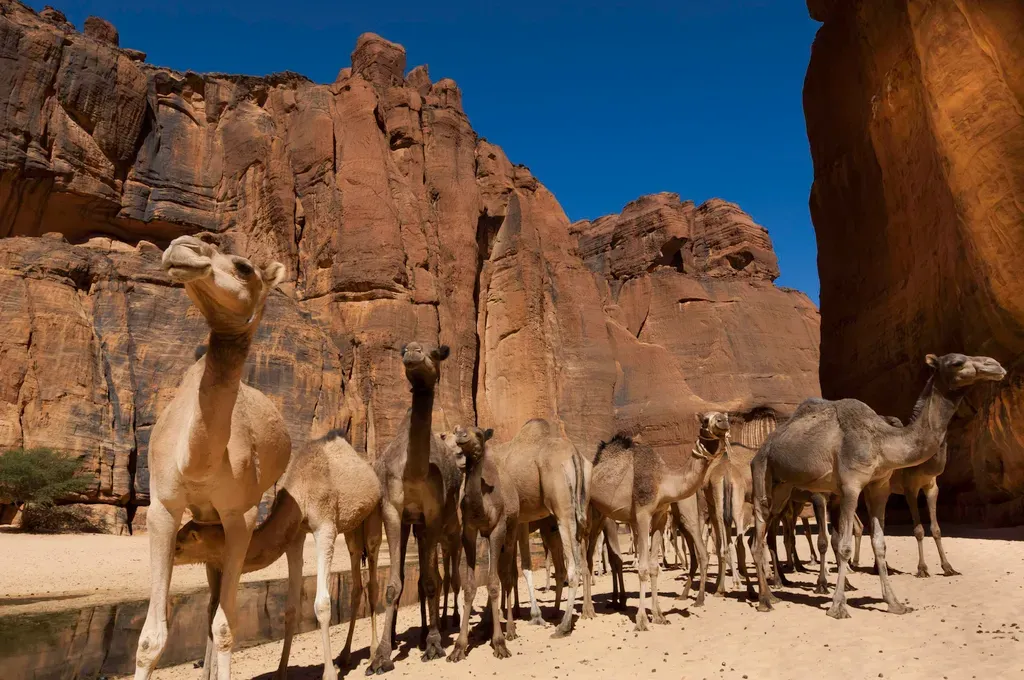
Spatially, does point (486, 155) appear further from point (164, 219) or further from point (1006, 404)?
point (1006, 404)

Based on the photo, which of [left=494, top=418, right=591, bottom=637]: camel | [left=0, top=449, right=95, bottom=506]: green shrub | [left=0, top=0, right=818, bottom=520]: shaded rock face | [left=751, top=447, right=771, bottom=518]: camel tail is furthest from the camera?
[left=0, top=0, right=818, bottom=520]: shaded rock face

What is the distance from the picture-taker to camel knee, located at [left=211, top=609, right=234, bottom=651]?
5.07 m

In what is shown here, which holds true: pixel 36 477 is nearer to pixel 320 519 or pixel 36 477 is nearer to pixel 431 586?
pixel 431 586

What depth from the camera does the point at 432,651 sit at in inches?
328

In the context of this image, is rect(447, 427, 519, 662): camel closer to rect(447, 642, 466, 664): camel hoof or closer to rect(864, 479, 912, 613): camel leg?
rect(447, 642, 466, 664): camel hoof

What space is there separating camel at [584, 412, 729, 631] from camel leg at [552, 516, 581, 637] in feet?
2.96

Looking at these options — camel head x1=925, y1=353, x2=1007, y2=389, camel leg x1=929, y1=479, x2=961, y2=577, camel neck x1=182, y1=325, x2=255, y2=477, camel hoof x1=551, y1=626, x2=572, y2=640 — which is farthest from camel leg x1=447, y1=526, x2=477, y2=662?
camel leg x1=929, y1=479, x2=961, y2=577

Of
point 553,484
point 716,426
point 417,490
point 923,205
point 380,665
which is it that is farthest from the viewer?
point 923,205

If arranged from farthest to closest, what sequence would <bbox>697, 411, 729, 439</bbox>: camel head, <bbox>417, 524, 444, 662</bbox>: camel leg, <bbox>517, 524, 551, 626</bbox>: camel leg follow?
<bbox>517, 524, 551, 626</bbox>: camel leg < <bbox>697, 411, 729, 439</bbox>: camel head < <bbox>417, 524, 444, 662</bbox>: camel leg

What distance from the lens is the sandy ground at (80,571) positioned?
1027 cm

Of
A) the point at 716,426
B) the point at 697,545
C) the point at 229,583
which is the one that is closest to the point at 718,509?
the point at 697,545

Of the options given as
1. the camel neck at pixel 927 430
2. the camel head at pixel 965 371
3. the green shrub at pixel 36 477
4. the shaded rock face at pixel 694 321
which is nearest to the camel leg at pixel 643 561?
the camel neck at pixel 927 430

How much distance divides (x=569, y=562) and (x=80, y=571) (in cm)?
1127

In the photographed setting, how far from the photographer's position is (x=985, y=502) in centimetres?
1731
